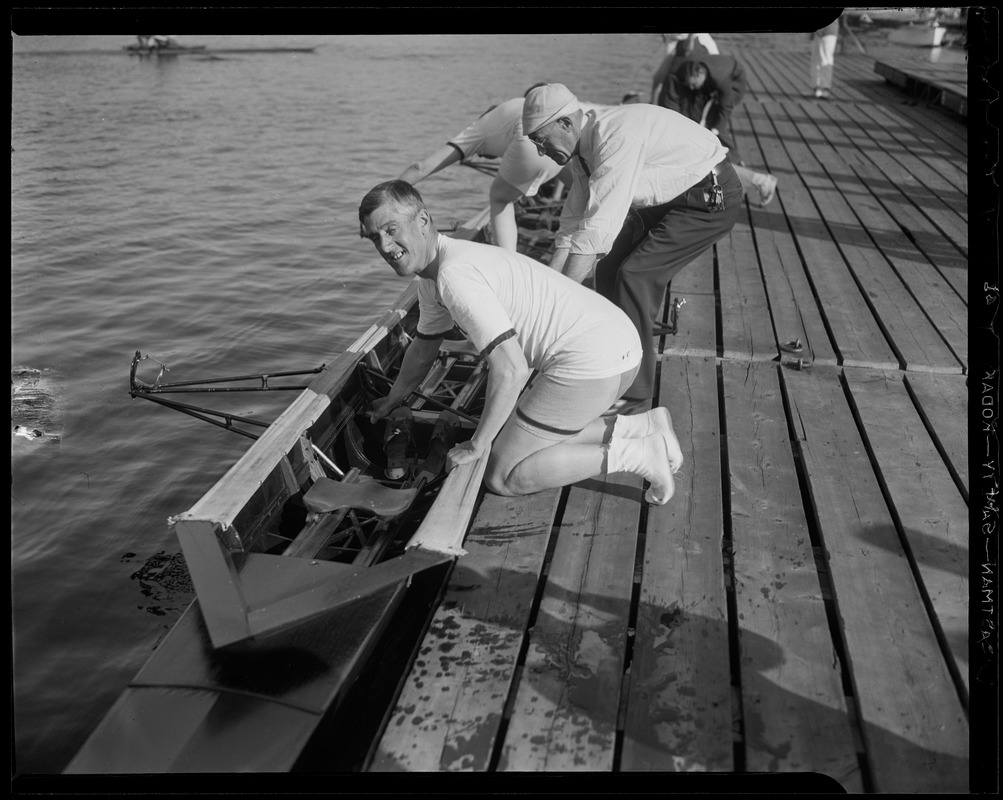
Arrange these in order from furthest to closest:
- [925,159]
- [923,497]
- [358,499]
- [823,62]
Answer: [823,62]
[925,159]
[923,497]
[358,499]

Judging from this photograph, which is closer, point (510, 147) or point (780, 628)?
point (780, 628)

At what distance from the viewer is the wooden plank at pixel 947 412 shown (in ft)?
13.2

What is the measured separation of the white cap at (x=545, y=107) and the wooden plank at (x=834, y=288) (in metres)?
2.43

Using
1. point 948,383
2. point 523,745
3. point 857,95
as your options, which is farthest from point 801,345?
point 857,95

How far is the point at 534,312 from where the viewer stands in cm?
337

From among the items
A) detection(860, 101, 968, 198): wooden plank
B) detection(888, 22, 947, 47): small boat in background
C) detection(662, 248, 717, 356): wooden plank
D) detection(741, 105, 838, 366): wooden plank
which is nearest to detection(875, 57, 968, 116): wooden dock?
detection(860, 101, 968, 198): wooden plank

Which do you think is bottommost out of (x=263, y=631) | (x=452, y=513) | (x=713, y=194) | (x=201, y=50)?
(x=263, y=631)

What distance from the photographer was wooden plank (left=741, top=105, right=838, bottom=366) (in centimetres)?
548

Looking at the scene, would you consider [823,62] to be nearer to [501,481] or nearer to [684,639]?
[501,481]

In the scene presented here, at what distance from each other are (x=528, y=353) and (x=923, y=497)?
70.1 inches

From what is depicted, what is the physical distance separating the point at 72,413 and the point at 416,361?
12.3ft

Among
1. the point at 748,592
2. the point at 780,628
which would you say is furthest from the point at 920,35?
the point at 780,628

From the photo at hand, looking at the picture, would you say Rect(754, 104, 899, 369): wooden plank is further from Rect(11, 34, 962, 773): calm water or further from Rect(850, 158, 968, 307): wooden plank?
Rect(11, 34, 962, 773): calm water

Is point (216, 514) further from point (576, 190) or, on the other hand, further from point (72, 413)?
point (72, 413)
